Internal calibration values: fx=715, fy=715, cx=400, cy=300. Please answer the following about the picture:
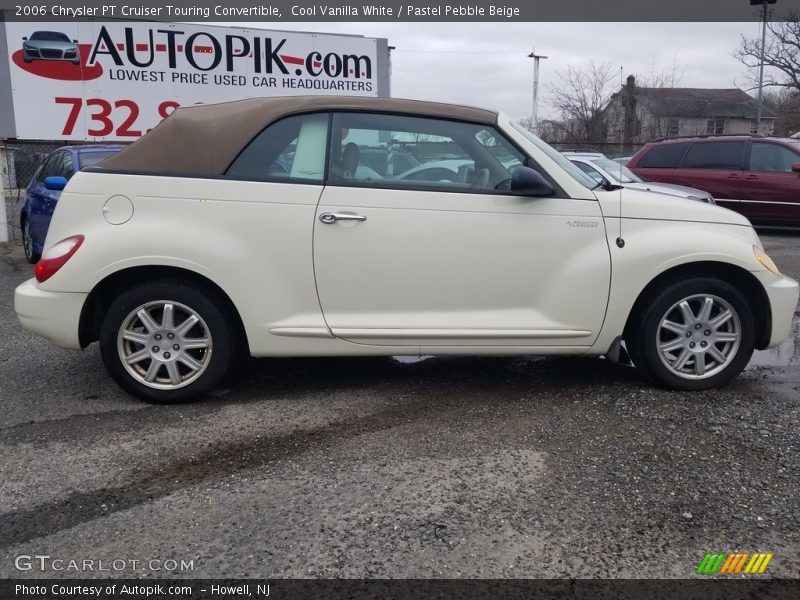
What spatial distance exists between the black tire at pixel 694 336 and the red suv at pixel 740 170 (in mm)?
9365

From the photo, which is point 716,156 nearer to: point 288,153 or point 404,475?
point 288,153

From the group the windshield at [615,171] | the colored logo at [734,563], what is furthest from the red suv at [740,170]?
the colored logo at [734,563]

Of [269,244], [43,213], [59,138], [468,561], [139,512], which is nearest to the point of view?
[468,561]

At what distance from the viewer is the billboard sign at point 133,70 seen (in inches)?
519

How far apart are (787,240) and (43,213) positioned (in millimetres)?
11606

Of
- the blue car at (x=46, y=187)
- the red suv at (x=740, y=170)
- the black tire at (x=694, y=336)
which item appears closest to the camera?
the black tire at (x=694, y=336)

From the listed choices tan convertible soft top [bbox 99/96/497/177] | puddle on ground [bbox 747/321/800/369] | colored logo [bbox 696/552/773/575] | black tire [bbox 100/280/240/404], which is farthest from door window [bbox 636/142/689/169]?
colored logo [bbox 696/552/773/575]

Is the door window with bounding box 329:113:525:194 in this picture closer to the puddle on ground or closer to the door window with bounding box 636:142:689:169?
the puddle on ground

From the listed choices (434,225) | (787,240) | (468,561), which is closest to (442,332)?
(434,225)

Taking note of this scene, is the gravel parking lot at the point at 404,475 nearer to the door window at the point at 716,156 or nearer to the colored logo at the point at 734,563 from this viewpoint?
the colored logo at the point at 734,563

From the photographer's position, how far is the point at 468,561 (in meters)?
2.64

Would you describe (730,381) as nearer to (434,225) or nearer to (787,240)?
(434,225)

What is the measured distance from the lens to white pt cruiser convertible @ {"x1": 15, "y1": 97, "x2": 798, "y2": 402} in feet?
13.3

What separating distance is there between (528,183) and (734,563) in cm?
225
